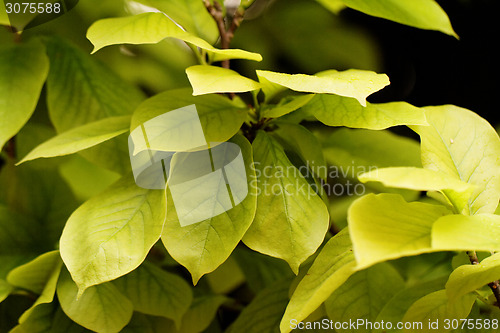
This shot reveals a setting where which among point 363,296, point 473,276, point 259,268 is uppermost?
point 473,276

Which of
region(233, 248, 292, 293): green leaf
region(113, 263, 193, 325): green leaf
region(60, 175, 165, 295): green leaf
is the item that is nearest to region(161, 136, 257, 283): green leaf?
region(60, 175, 165, 295): green leaf

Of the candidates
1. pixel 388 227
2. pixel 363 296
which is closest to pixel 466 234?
pixel 388 227

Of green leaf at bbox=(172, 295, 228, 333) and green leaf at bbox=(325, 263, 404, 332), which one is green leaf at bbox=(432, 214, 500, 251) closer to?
green leaf at bbox=(325, 263, 404, 332)

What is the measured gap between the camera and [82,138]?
395mm

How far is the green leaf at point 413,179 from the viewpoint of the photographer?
9.9 inches

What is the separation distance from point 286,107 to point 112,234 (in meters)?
0.17

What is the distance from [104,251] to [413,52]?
59cm

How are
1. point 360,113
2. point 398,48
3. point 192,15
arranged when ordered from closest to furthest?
point 360,113 < point 192,15 < point 398,48

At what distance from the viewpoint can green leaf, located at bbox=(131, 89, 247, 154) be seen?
0.35 meters

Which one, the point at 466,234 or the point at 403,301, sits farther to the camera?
the point at 403,301

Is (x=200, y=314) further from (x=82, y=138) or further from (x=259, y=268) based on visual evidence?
(x=82, y=138)

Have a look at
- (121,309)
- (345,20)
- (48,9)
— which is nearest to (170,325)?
(121,309)

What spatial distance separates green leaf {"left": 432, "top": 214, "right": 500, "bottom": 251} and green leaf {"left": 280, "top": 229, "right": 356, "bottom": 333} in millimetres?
55

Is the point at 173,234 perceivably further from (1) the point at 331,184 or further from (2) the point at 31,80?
(1) the point at 331,184
